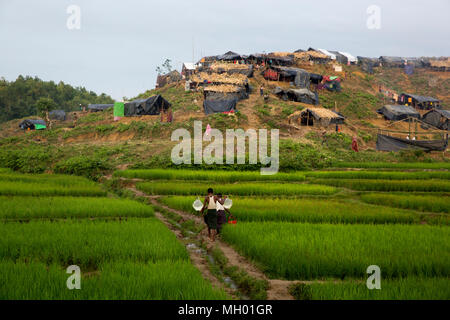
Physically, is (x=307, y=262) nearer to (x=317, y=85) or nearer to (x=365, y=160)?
(x=365, y=160)

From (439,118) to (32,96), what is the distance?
199ft

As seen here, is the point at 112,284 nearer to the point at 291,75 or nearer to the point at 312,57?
the point at 291,75

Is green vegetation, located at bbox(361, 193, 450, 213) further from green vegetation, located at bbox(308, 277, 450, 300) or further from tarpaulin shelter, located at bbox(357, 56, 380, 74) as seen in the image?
tarpaulin shelter, located at bbox(357, 56, 380, 74)

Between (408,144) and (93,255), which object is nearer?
(93,255)

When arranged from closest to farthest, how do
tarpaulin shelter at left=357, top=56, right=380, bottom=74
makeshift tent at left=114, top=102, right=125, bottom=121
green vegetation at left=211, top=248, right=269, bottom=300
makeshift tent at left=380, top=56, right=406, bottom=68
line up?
green vegetation at left=211, top=248, right=269, bottom=300
makeshift tent at left=114, top=102, right=125, bottom=121
tarpaulin shelter at left=357, top=56, right=380, bottom=74
makeshift tent at left=380, top=56, right=406, bottom=68

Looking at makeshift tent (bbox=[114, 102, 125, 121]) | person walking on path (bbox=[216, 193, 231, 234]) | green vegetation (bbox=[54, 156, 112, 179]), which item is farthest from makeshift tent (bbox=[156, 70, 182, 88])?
person walking on path (bbox=[216, 193, 231, 234])

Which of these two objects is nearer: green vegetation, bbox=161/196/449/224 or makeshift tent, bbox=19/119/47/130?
green vegetation, bbox=161/196/449/224

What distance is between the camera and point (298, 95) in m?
35.2

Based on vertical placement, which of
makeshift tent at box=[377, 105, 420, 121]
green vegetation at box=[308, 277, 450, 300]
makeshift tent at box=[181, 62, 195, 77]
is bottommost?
green vegetation at box=[308, 277, 450, 300]

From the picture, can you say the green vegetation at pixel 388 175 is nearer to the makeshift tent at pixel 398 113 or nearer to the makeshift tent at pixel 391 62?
the makeshift tent at pixel 398 113

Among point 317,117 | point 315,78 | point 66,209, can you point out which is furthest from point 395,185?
point 315,78

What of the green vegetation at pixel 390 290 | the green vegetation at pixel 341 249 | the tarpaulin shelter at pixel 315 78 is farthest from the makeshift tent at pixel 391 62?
the green vegetation at pixel 390 290

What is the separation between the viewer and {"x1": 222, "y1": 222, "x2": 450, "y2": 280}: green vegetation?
5664mm

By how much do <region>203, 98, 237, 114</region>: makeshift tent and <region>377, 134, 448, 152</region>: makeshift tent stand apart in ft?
39.6
